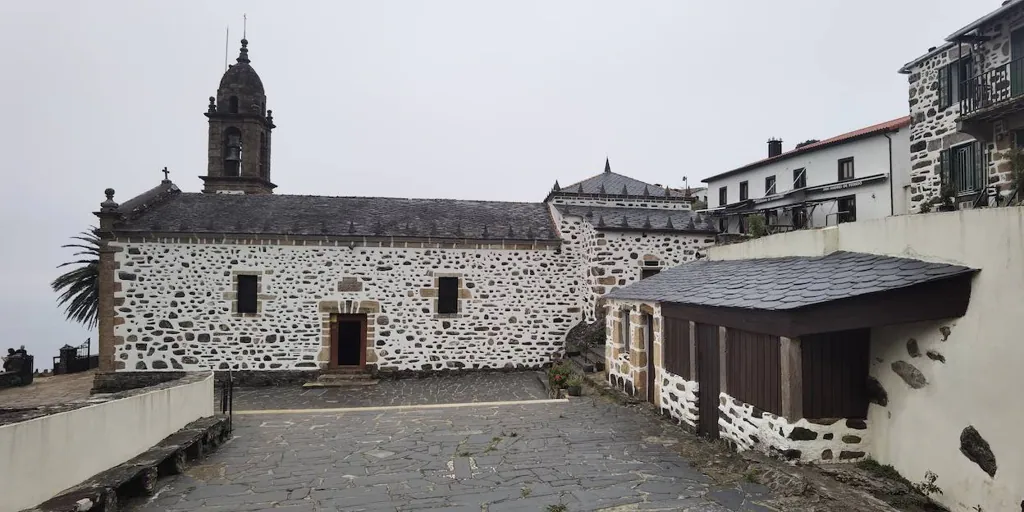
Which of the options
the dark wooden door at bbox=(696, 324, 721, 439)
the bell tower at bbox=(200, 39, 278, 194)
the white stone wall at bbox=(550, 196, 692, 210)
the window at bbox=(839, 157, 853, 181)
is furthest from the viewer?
the window at bbox=(839, 157, 853, 181)

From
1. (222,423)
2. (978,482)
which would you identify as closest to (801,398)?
(978,482)

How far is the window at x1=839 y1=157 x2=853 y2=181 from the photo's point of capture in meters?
22.4

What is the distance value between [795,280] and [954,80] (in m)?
11.6

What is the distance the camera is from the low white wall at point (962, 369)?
12.6ft

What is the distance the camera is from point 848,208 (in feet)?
74.2

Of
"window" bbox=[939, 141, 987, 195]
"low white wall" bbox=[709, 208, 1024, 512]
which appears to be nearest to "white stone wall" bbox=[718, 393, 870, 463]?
"low white wall" bbox=[709, 208, 1024, 512]

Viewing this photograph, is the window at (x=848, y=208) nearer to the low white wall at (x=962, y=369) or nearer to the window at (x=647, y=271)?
the window at (x=647, y=271)

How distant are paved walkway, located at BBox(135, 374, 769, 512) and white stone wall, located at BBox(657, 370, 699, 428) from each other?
414 mm

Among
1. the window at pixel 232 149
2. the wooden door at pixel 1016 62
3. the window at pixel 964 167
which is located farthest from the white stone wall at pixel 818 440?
the window at pixel 232 149

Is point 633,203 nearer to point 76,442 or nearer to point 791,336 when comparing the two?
point 791,336

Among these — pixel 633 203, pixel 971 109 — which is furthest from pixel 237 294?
pixel 971 109

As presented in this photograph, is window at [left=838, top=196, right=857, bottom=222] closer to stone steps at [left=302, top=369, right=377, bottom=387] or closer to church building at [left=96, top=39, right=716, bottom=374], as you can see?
church building at [left=96, top=39, right=716, bottom=374]

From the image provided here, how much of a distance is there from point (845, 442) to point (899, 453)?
→ 17.2 inches

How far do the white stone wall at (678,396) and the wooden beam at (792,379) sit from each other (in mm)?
1933
